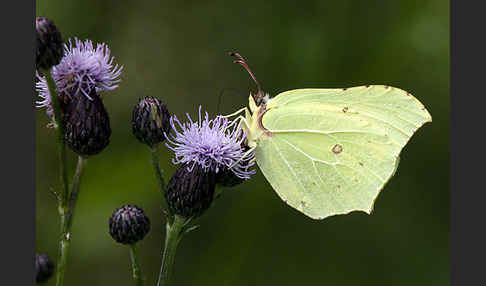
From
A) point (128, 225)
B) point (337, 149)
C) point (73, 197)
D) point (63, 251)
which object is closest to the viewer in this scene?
point (63, 251)

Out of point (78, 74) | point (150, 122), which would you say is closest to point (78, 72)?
point (78, 74)

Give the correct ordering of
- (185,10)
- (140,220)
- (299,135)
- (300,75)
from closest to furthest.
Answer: (140,220) < (299,135) < (300,75) < (185,10)

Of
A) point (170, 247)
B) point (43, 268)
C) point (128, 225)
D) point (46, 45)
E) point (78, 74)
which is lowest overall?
point (43, 268)

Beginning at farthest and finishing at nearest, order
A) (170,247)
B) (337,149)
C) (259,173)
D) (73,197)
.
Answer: (259,173), (337,149), (170,247), (73,197)

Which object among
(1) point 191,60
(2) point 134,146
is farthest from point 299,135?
(1) point 191,60

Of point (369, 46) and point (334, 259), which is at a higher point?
point (369, 46)

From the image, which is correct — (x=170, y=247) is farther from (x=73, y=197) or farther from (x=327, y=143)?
(x=327, y=143)

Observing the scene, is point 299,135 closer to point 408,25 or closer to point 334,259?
point 334,259
